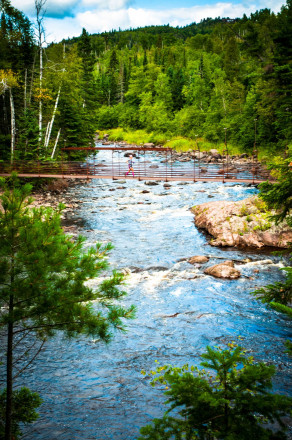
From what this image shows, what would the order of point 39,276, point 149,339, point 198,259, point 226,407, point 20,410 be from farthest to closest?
1. point 198,259
2. point 149,339
3. point 20,410
4. point 39,276
5. point 226,407

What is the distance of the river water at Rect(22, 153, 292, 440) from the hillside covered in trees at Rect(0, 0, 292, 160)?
5.16 metres

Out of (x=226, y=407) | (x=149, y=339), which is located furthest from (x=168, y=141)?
(x=226, y=407)

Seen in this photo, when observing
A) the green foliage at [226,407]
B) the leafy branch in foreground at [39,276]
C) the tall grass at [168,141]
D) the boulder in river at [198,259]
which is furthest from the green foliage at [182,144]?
the green foliage at [226,407]

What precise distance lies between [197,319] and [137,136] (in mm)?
55829

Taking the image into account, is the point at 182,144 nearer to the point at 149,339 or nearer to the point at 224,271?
the point at 224,271

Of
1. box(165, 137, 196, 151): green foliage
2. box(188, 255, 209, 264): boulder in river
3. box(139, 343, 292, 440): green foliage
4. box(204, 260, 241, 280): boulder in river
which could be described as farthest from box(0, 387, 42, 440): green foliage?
box(165, 137, 196, 151): green foliage

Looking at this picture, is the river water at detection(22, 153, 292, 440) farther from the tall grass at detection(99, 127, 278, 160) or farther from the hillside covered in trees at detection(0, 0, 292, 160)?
the tall grass at detection(99, 127, 278, 160)

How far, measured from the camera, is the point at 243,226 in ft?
53.3

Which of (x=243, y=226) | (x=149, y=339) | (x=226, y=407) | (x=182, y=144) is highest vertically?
(x=182, y=144)

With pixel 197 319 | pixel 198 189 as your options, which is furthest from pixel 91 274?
pixel 198 189

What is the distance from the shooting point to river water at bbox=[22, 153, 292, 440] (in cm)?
675

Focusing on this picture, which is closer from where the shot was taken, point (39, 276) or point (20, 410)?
point (39, 276)

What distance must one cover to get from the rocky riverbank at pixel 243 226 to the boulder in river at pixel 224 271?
116 inches

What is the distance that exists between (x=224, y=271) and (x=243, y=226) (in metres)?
4.33
